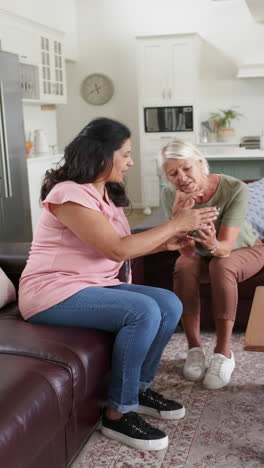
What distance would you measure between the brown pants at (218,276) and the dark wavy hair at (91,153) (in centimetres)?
75

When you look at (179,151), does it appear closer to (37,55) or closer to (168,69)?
(37,55)

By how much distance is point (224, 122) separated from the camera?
795 cm

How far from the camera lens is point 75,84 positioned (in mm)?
8359

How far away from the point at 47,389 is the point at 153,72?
21.3ft

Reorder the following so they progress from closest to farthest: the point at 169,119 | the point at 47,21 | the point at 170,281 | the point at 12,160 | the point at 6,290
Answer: the point at 6,290 → the point at 170,281 → the point at 12,160 → the point at 47,21 → the point at 169,119

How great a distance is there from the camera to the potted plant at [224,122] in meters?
7.94

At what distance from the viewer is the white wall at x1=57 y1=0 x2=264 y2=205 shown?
7.89m

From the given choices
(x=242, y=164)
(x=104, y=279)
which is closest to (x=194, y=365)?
(x=104, y=279)

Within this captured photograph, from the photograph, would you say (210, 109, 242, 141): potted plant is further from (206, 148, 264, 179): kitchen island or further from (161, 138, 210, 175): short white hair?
(161, 138, 210, 175): short white hair

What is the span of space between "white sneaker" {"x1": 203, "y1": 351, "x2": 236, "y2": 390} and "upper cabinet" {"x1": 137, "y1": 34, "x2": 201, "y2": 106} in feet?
18.3

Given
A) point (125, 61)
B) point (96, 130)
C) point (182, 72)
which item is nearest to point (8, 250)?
point (96, 130)

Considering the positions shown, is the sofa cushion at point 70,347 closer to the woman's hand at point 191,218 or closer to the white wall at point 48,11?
the woman's hand at point 191,218

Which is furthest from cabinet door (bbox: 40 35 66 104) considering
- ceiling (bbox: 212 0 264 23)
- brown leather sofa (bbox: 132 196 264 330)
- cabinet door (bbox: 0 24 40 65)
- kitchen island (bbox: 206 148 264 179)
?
brown leather sofa (bbox: 132 196 264 330)

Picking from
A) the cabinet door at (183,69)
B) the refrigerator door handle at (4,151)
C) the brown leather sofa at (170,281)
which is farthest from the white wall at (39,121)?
the brown leather sofa at (170,281)
